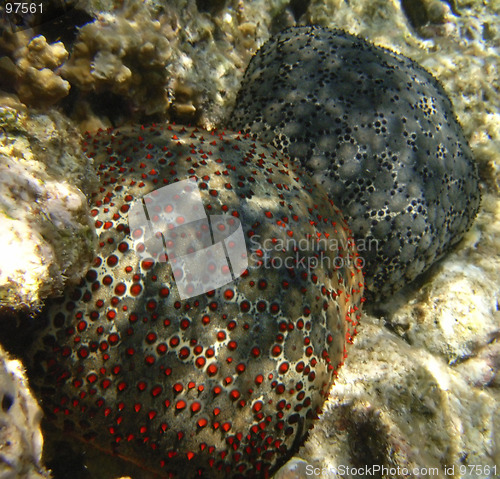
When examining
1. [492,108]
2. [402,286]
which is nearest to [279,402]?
[402,286]

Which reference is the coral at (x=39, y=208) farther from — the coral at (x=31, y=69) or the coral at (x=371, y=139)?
the coral at (x=371, y=139)

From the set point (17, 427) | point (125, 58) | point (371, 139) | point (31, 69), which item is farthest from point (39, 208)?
point (371, 139)

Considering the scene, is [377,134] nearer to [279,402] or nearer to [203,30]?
[203,30]

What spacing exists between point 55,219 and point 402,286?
4308 mm

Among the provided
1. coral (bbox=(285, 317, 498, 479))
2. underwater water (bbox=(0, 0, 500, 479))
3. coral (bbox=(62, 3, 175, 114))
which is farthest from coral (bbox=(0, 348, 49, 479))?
coral (bbox=(62, 3, 175, 114))

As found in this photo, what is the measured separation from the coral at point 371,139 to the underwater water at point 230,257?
0.03 m

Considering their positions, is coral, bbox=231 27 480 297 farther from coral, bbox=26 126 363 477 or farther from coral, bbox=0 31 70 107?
coral, bbox=0 31 70 107

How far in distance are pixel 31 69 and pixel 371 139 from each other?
3.65 m

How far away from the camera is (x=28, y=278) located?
5.91ft

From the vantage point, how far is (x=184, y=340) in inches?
104

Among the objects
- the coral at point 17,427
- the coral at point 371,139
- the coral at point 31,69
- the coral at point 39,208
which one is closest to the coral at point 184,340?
the coral at point 39,208

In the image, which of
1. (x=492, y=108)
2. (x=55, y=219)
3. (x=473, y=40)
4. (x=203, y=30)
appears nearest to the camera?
(x=55, y=219)

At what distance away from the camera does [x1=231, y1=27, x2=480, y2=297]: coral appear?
4227 mm

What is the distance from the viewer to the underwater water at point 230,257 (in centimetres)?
256
